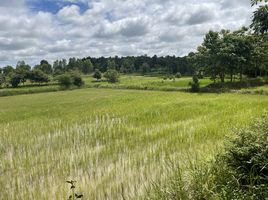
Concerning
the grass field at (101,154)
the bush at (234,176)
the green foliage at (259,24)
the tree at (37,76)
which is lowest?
the grass field at (101,154)

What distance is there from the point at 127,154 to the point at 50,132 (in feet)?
21.5

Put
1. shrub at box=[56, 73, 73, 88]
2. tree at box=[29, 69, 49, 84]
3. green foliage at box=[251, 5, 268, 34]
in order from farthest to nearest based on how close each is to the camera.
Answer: tree at box=[29, 69, 49, 84]
shrub at box=[56, 73, 73, 88]
green foliage at box=[251, 5, 268, 34]

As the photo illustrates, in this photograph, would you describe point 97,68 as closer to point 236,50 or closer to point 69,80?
point 69,80

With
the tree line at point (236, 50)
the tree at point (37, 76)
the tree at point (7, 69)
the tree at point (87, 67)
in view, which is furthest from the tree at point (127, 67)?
the tree line at point (236, 50)

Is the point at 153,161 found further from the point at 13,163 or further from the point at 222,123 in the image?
the point at 222,123

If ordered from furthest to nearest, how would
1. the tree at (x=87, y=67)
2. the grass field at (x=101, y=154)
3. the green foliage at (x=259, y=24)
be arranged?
the tree at (x=87, y=67), the green foliage at (x=259, y=24), the grass field at (x=101, y=154)

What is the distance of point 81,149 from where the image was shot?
10.6m

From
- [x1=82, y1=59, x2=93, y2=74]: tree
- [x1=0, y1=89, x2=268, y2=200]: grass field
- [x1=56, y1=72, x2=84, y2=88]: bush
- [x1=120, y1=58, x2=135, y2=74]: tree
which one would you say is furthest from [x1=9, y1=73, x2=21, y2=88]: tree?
[x1=0, y1=89, x2=268, y2=200]: grass field

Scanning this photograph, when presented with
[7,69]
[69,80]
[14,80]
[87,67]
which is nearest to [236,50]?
[69,80]

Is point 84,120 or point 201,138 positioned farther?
point 84,120

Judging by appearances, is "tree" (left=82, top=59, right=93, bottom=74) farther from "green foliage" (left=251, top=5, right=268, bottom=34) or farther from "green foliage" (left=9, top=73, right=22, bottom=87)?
"green foliage" (left=251, top=5, right=268, bottom=34)

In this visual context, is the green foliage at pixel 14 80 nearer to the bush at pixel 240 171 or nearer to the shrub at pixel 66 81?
the shrub at pixel 66 81

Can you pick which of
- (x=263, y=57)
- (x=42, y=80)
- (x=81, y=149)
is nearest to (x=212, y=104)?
(x=81, y=149)

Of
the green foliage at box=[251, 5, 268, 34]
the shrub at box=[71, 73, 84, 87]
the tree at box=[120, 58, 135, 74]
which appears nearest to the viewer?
the green foliage at box=[251, 5, 268, 34]
